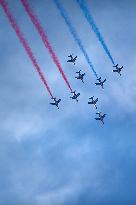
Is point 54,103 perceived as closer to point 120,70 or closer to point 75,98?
point 75,98

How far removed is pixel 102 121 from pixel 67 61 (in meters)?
15.3

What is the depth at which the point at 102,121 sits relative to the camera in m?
155

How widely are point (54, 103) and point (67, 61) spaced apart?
8011mm

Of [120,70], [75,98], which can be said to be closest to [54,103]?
[75,98]

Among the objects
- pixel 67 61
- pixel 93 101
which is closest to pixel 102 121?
pixel 93 101

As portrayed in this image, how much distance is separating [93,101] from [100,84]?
3761mm

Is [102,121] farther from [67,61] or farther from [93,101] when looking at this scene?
[67,61]

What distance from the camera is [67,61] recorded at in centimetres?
14662

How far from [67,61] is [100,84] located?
8195 millimetres

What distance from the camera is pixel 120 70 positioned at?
489ft

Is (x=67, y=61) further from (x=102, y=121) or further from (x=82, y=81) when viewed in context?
(x=102, y=121)

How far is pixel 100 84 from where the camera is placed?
494 feet

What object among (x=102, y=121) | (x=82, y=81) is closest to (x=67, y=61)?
(x=82, y=81)

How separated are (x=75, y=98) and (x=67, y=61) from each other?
7.17 metres
